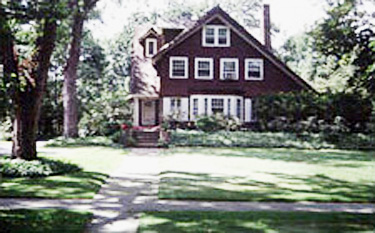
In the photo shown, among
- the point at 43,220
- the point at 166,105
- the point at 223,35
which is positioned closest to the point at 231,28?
the point at 223,35

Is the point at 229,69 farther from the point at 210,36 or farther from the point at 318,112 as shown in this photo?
the point at 318,112

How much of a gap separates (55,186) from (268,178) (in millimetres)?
6217

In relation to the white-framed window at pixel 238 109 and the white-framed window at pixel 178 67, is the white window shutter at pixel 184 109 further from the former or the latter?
the white-framed window at pixel 238 109

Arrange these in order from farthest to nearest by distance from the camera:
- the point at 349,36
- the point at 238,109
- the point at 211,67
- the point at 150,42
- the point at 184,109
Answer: the point at 150,42 < the point at 211,67 < the point at 238,109 < the point at 184,109 < the point at 349,36

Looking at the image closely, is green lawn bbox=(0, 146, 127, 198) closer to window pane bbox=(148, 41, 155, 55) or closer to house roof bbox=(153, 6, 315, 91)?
house roof bbox=(153, 6, 315, 91)

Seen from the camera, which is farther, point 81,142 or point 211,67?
point 211,67

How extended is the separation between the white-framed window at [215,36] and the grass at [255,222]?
80.2 ft

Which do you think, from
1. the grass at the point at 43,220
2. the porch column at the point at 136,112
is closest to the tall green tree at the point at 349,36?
the porch column at the point at 136,112

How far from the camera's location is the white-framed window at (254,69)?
103 feet

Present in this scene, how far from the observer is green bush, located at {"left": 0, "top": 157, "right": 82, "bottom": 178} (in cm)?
1184

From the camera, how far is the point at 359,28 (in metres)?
24.3

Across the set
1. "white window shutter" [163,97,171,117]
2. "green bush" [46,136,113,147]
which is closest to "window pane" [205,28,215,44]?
"white window shutter" [163,97,171,117]

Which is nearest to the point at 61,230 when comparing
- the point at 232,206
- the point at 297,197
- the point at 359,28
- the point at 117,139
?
the point at 232,206

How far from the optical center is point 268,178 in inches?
493
